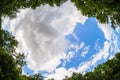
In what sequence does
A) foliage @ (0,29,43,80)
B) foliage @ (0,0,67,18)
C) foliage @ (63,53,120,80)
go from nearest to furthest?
foliage @ (0,29,43,80)
foliage @ (63,53,120,80)
foliage @ (0,0,67,18)

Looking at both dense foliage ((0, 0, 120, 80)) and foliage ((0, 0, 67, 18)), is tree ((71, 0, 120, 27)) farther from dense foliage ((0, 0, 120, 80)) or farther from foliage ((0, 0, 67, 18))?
foliage ((0, 0, 67, 18))

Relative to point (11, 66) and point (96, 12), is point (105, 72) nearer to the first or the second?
point (96, 12)

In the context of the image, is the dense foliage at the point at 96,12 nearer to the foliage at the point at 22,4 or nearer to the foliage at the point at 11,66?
the foliage at the point at 22,4

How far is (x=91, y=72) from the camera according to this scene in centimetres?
3334

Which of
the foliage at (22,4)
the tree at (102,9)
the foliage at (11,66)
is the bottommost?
the foliage at (11,66)

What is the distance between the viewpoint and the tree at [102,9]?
95.7 ft

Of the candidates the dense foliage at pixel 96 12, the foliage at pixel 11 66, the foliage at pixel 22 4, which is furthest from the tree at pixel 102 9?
the foliage at pixel 11 66

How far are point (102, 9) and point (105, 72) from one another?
334 inches

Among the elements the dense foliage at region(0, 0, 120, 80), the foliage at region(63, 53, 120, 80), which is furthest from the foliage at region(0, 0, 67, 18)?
the foliage at region(63, 53, 120, 80)

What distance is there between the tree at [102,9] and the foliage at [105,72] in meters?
5.10

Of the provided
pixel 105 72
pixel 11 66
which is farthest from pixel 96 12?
pixel 11 66

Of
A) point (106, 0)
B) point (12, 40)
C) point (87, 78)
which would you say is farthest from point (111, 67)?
point (12, 40)

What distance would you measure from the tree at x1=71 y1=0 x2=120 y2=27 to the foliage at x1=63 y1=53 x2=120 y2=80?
201 inches

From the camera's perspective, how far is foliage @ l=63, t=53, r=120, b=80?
3272 centimetres
